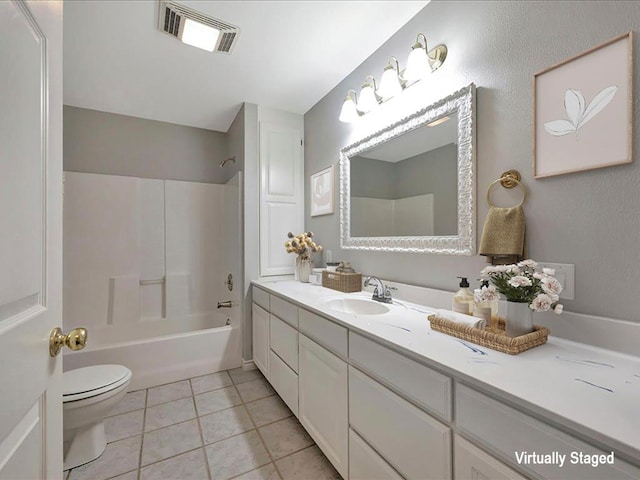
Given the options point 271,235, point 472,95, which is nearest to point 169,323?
point 271,235

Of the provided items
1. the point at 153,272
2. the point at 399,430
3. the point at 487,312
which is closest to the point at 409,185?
the point at 487,312

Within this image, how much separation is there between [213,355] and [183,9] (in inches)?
95.5

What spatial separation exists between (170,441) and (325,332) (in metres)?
1.16

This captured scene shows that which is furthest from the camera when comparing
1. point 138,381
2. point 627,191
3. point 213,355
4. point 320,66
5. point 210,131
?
point 210,131

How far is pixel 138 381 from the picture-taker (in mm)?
2209

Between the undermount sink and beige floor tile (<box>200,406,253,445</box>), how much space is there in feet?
3.01

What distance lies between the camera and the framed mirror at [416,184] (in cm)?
132

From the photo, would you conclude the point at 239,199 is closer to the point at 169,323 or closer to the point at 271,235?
the point at 271,235

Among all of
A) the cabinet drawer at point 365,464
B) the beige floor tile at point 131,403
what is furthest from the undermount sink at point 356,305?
the beige floor tile at point 131,403

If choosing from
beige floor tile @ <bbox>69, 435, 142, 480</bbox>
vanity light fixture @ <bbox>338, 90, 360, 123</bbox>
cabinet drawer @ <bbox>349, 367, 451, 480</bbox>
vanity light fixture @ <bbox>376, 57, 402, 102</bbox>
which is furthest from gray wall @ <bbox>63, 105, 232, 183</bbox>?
cabinet drawer @ <bbox>349, 367, 451, 480</bbox>

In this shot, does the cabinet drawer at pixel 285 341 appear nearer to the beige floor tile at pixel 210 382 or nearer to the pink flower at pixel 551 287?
the beige floor tile at pixel 210 382

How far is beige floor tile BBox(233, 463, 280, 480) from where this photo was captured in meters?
1.38

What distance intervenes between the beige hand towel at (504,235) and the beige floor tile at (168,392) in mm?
2228

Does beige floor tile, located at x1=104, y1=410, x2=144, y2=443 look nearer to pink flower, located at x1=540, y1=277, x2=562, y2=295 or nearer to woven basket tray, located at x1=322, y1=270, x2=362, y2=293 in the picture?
woven basket tray, located at x1=322, y1=270, x2=362, y2=293
